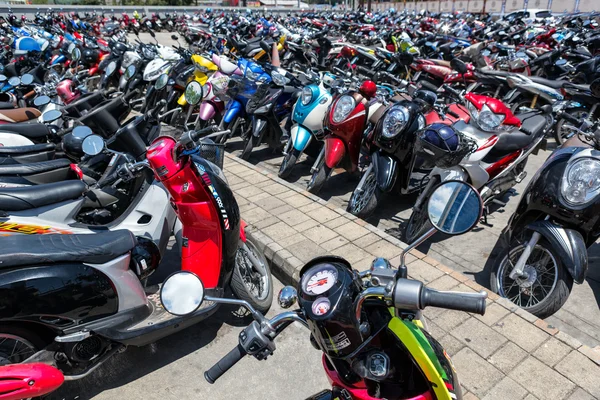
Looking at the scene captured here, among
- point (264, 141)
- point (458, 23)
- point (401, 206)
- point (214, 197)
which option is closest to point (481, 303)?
point (214, 197)

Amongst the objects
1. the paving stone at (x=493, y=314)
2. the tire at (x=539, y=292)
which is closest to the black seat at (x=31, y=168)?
the paving stone at (x=493, y=314)

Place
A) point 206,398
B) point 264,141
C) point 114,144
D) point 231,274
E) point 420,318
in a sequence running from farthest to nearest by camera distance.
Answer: point 264,141 → point 114,144 → point 231,274 → point 206,398 → point 420,318

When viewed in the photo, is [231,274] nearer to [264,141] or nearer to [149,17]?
[264,141]

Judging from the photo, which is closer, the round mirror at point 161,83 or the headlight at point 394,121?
the headlight at point 394,121

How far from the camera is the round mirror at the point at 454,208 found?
155cm

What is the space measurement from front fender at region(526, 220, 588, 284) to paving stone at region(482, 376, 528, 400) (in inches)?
35.2

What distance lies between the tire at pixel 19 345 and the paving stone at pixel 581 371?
2.81m

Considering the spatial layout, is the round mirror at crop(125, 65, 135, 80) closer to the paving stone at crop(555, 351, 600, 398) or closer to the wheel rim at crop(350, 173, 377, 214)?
the wheel rim at crop(350, 173, 377, 214)

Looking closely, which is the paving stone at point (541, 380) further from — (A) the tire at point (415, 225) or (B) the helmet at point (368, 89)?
(B) the helmet at point (368, 89)

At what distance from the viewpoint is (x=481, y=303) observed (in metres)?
1.11

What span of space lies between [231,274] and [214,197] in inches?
22.3

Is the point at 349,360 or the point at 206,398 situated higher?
the point at 349,360

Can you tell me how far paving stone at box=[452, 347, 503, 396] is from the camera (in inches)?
93.1

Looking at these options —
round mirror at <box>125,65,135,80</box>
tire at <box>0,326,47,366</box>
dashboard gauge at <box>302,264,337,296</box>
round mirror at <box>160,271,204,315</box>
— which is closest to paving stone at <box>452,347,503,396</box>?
dashboard gauge at <box>302,264,337,296</box>
